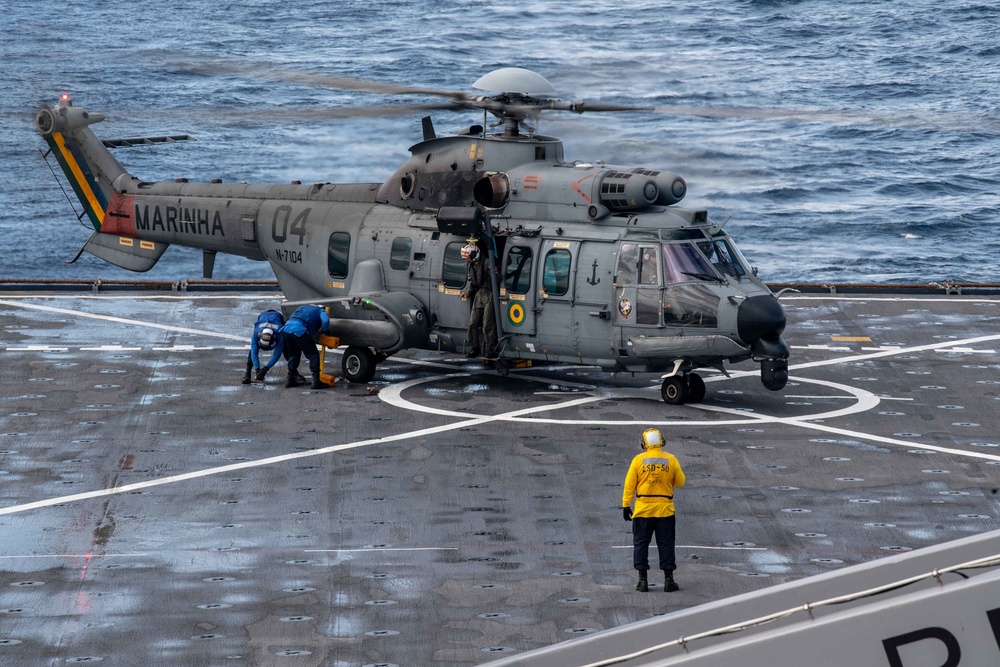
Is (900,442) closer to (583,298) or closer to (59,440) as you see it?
(583,298)

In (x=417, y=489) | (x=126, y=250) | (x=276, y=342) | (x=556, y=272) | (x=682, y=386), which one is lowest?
(x=417, y=489)

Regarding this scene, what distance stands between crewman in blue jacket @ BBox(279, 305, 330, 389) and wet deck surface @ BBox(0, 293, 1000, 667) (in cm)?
29

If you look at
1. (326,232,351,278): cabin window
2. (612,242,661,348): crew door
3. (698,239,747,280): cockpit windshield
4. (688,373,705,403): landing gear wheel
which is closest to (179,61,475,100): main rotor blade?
(326,232,351,278): cabin window

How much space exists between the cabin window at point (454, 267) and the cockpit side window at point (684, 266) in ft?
11.0

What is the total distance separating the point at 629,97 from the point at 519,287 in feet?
138

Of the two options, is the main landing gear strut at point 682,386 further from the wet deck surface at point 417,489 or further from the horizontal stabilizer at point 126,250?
the horizontal stabilizer at point 126,250

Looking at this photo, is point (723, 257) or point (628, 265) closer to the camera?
point (628, 265)

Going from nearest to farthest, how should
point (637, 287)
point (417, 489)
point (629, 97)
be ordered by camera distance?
1. point (417, 489)
2. point (637, 287)
3. point (629, 97)

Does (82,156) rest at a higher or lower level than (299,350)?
higher

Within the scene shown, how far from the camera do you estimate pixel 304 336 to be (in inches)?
833

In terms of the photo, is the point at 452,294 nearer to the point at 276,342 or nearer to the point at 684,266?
the point at 276,342

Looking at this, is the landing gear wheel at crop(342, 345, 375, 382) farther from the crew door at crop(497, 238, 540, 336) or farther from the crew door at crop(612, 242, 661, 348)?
the crew door at crop(612, 242, 661, 348)

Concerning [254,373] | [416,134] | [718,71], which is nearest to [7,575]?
[254,373]

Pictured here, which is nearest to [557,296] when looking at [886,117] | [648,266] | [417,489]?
[648,266]
